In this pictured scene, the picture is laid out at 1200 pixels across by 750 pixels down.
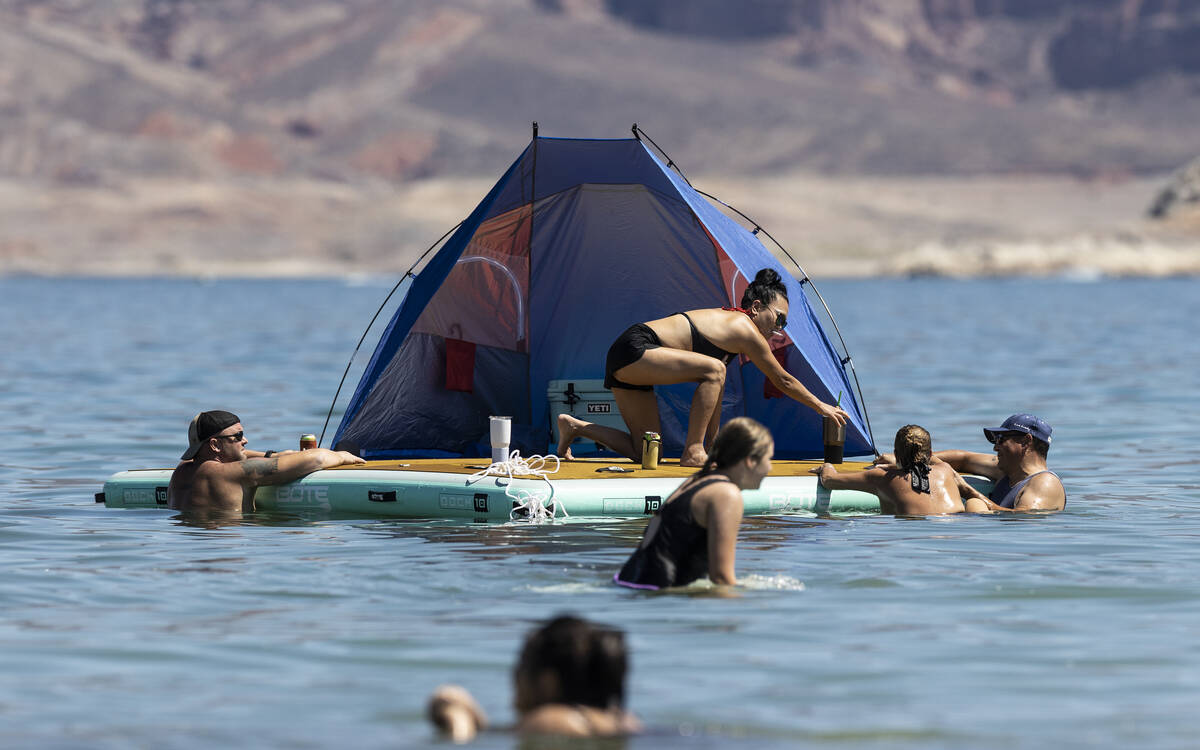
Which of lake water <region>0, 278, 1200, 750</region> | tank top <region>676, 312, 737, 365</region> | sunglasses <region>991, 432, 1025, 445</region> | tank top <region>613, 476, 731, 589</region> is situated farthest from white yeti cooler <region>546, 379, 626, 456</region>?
tank top <region>613, 476, 731, 589</region>

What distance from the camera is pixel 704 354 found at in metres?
13.3

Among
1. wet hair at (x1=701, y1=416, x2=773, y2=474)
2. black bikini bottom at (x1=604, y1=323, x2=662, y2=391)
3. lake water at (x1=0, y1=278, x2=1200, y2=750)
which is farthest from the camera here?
black bikini bottom at (x1=604, y1=323, x2=662, y2=391)

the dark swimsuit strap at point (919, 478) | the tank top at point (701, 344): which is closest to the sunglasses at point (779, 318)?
the tank top at point (701, 344)

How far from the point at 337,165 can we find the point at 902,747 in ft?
589

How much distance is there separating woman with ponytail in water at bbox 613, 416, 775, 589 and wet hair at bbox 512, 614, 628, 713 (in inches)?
98.7

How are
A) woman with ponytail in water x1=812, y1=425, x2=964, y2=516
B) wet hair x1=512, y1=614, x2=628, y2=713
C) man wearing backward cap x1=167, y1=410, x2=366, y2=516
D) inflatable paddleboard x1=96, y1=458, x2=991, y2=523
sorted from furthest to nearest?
man wearing backward cap x1=167, y1=410, x2=366, y2=516
woman with ponytail in water x1=812, y1=425, x2=964, y2=516
inflatable paddleboard x1=96, y1=458, x2=991, y2=523
wet hair x1=512, y1=614, x2=628, y2=713

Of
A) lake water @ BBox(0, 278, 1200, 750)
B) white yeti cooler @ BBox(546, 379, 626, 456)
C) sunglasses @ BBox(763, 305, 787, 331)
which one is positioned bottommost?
lake water @ BBox(0, 278, 1200, 750)

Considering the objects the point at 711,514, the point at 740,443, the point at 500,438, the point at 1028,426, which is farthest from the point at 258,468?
the point at 1028,426

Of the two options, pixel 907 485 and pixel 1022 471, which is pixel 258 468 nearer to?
pixel 907 485

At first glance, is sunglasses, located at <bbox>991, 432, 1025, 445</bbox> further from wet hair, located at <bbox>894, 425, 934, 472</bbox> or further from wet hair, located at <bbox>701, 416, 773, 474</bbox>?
wet hair, located at <bbox>701, 416, 773, 474</bbox>

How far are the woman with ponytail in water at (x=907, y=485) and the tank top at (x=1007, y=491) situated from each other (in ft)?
1.25

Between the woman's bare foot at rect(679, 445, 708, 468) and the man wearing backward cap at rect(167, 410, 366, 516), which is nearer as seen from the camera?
the man wearing backward cap at rect(167, 410, 366, 516)

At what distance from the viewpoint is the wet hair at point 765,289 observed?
1302 centimetres

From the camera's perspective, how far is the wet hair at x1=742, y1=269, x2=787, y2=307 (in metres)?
13.0
